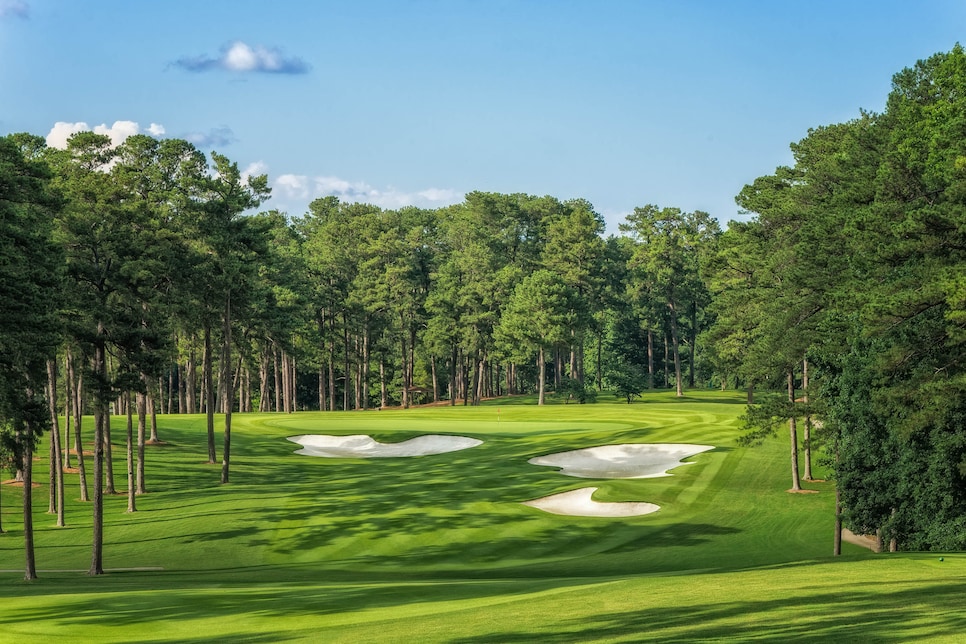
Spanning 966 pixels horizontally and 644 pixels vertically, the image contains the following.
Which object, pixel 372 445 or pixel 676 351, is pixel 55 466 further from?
pixel 676 351

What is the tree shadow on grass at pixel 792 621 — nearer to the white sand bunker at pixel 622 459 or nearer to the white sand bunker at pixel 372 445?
the white sand bunker at pixel 622 459

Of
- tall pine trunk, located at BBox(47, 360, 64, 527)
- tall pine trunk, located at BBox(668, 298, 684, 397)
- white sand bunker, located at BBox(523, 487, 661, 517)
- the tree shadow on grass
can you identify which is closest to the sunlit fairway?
the tree shadow on grass

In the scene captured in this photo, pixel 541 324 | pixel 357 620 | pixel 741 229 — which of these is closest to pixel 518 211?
pixel 541 324

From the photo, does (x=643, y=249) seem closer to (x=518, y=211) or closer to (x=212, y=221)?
(x=518, y=211)

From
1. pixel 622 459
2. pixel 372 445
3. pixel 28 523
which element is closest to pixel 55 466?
pixel 28 523

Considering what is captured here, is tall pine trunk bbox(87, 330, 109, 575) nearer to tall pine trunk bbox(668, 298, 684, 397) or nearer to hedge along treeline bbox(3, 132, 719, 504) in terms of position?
hedge along treeline bbox(3, 132, 719, 504)

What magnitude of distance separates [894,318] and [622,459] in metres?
26.8

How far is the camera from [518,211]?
123375mm

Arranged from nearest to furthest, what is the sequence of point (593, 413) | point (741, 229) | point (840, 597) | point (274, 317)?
point (840, 597), point (741, 229), point (274, 317), point (593, 413)

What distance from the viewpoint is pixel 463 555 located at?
33.9 metres

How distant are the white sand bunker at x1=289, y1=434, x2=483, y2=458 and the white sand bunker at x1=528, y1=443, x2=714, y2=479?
424 inches

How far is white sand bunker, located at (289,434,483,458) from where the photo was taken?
6444 centimetres

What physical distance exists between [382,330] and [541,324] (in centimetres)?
2828

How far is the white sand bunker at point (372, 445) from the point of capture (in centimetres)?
6444
